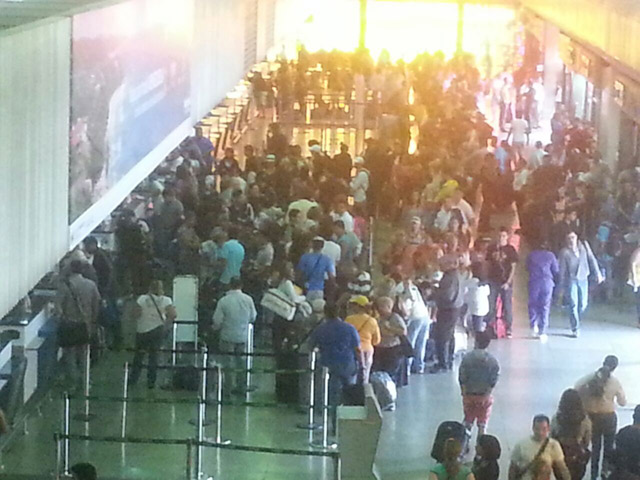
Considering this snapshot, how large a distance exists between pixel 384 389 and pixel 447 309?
4.95ft

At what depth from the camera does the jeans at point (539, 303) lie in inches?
639

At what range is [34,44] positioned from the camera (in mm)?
14320

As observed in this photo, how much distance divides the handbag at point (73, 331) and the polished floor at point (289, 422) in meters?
0.64

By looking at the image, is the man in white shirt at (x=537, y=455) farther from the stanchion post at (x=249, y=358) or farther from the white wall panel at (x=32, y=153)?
the white wall panel at (x=32, y=153)

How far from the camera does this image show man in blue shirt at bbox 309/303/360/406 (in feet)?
40.5

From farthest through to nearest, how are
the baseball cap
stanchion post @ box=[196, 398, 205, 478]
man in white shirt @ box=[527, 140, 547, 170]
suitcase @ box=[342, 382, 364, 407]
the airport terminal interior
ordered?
man in white shirt @ box=[527, 140, 547, 170] < the baseball cap < suitcase @ box=[342, 382, 364, 407] < the airport terminal interior < stanchion post @ box=[196, 398, 205, 478]

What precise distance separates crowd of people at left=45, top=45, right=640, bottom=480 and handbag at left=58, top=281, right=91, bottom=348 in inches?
0.8

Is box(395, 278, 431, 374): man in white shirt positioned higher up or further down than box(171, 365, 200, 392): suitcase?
higher up

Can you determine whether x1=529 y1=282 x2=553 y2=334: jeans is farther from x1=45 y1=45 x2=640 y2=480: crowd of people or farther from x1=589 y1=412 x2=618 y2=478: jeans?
x1=589 y1=412 x2=618 y2=478: jeans

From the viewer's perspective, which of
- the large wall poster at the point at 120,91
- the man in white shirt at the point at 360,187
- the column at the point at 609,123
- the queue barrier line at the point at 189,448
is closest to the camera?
the queue barrier line at the point at 189,448

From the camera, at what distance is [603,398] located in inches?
431

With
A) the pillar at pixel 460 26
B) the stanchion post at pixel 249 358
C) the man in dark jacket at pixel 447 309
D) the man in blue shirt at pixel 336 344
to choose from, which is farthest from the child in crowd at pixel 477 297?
the pillar at pixel 460 26

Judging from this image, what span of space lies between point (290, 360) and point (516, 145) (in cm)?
1185

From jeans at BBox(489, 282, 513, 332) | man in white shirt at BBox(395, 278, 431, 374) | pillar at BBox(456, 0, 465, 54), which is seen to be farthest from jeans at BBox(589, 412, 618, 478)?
pillar at BBox(456, 0, 465, 54)
